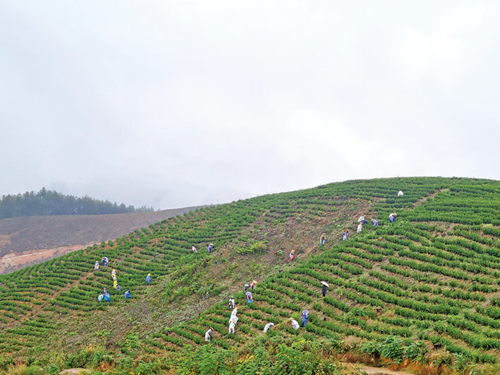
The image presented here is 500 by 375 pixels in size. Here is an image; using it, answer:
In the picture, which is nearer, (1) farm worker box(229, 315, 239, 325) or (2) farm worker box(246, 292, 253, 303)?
(1) farm worker box(229, 315, 239, 325)

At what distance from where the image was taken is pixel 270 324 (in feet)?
55.8

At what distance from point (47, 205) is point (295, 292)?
96.6 meters

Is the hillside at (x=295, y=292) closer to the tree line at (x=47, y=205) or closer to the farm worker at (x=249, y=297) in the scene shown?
the farm worker at (x=249, y=297)

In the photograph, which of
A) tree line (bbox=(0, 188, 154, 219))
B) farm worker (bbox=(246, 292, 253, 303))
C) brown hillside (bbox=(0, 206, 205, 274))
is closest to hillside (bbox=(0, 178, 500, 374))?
farm worker (bbox=(246, 292, 253, 303))

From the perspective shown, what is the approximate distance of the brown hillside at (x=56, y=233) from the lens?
60.5 metres

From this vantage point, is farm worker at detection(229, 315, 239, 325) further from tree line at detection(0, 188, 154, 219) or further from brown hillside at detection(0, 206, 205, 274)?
tree line at detection(0, 188, 154, 219)

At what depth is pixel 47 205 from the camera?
9625 centimetres

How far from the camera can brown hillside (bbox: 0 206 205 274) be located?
6050 cm

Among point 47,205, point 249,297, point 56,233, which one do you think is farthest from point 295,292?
point 47,205

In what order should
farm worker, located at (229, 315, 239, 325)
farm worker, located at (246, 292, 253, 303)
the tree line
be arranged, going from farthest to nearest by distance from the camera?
the tree line → farm worker, located at (246, 292, 253, 303) → farm worker, located at (229, 315, 239, 325)

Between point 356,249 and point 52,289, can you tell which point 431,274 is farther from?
point 52,289

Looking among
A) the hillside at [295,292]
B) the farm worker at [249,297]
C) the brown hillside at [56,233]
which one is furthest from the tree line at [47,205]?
the farm worker at [249,297]

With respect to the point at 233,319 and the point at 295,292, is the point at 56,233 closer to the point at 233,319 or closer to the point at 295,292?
the point at 233,319

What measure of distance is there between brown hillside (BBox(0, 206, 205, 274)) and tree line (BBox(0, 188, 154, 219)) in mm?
18510
